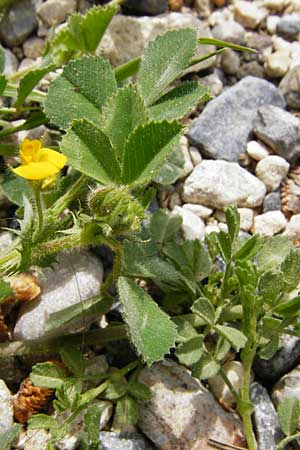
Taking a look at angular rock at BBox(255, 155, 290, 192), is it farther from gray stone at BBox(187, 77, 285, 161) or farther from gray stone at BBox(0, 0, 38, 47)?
gray stone at BBox(0, 0, 38, 47)

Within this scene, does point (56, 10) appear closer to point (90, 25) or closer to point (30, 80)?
point (90, 25)

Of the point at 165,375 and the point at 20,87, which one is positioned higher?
the point at 20,87

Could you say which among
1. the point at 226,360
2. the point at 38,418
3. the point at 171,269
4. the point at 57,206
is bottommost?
the point at 226,360

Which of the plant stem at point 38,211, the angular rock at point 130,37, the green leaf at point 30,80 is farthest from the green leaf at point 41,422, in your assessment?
the angular rock at point 130,37

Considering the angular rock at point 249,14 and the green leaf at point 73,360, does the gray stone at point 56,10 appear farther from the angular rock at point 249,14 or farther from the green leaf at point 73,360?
the green leaf at point 73,360

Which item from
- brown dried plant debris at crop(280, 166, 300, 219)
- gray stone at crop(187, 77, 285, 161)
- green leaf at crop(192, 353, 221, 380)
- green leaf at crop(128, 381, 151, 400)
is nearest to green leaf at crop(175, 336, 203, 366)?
green leaf at crop(192, 353, 221, 380)

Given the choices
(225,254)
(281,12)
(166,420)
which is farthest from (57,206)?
(281,12)

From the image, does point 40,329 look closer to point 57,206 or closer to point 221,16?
point 57,206
